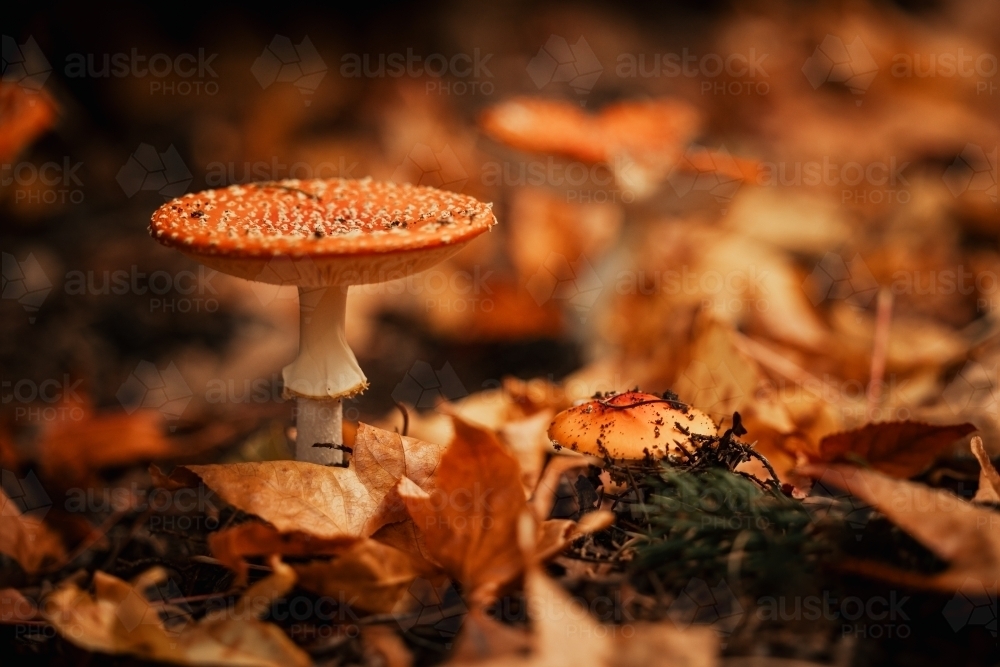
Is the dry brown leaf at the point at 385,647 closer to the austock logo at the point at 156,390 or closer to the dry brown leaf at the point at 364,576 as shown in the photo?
the dry brown leaf at the point at 364,576

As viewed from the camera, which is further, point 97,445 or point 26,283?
point 26,283

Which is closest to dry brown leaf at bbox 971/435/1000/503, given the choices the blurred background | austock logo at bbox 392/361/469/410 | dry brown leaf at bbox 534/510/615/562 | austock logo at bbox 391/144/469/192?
the blurred background

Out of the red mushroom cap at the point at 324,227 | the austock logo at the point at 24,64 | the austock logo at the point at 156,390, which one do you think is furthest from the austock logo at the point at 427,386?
the austock logo at the point at 24,64

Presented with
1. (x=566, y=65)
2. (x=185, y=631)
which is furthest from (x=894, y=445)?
(x=566, y=65)

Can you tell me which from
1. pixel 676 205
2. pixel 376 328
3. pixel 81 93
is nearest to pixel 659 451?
pixel 676 205

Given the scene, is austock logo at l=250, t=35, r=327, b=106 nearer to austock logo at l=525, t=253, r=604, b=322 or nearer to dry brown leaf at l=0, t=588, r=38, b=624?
austock logo at l=525, t=253, r=604, b=322

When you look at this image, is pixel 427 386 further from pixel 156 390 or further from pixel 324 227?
pixel 324 227
